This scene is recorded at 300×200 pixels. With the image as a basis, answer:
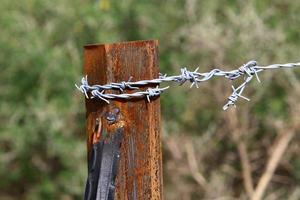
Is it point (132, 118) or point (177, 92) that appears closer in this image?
point (132, 118)

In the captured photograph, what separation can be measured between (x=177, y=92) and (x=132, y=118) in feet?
11.9

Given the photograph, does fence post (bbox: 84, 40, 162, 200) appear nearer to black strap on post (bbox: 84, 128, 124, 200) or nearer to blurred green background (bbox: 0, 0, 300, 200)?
black strap on post (bbox: 84, 128, 124, 200)

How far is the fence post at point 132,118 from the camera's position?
2256mm

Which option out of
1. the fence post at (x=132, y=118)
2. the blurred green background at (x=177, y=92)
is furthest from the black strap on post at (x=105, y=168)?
the blurred green background at (x=177, y=92)

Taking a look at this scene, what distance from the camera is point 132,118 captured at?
2266 mm

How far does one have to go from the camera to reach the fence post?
2256 millimetres

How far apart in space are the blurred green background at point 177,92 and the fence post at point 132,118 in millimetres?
3436

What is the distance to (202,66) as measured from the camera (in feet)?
19.5

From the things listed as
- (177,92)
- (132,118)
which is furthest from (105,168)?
(177,92)

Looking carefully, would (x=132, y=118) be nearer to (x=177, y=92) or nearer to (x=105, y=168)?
(x=105, y=168)

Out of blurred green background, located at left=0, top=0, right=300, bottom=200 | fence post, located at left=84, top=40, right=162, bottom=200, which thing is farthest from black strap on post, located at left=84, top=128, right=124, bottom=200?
blurred green background, located at left=0, top=0, right=300, bottom=200

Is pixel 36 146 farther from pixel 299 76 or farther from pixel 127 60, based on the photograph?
pixel 127 60

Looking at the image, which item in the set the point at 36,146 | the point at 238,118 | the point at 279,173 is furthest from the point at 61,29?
the point at 279,173

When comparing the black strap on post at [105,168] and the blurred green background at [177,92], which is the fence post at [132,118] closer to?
the black strap on post at [105,168]
